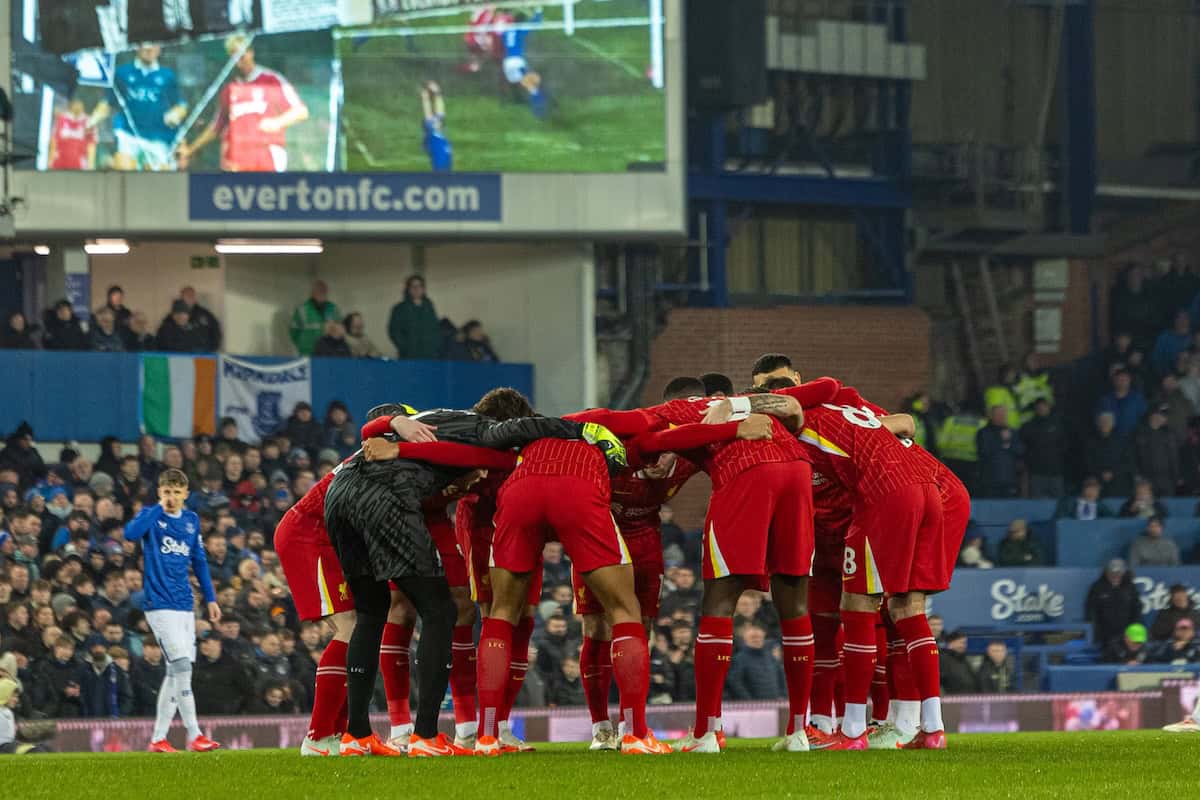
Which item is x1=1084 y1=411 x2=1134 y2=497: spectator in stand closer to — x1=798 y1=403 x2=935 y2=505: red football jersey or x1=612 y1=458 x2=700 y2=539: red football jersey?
x1=798 y1=403 x2=935 y2=505: red football jersey

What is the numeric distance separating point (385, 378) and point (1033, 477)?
339 inches

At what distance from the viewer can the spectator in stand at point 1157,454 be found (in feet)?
91.8

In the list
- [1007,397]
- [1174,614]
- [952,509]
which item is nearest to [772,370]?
[952,509]

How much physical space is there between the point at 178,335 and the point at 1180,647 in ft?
40.1

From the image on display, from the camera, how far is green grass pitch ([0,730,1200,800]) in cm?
916

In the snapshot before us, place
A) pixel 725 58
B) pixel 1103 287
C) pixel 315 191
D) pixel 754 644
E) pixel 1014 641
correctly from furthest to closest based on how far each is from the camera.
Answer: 1. pixel 1103 287
2. pixel 725 58
3. pixel 315 191
4. pixel 1014 641
5. pixel 754 644

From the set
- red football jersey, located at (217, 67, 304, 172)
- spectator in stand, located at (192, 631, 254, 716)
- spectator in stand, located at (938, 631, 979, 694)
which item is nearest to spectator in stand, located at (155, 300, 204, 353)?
red football jersey, located at (217, 67, 304, 172)

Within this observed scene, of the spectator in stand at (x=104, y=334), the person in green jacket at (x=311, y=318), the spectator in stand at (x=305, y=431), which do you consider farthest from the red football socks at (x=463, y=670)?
the person in green jacket at (x=311, y=318)

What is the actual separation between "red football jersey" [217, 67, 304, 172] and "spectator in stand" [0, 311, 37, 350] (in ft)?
10.9

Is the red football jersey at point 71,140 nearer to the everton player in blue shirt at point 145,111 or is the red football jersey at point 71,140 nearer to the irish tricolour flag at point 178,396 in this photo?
the everton player in blue shirt at point 145,111

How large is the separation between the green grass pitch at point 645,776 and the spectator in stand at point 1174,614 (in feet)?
36.4

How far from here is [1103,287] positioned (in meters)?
34.5

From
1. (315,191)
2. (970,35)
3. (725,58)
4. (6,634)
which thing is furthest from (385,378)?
(970,35)

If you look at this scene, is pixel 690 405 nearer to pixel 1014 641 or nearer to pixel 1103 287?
pixel 1014 641
